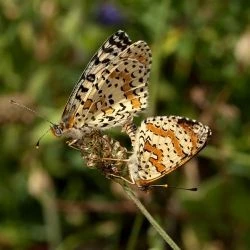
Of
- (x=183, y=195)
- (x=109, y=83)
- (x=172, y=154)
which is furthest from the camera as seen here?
(x=183, y=195)

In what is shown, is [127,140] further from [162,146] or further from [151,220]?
[151,220]

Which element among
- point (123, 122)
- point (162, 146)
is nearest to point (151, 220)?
point (162, 146)

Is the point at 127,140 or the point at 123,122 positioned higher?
the point at 123,122

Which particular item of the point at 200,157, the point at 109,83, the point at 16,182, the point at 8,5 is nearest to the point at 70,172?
the point at 16,182

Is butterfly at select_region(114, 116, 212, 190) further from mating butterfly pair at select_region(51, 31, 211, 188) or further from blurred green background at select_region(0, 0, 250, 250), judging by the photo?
blurred green background at select_region(0, 0, 250, 250)

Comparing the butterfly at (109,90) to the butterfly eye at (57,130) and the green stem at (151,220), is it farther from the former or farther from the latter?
the green stem at (151,220)

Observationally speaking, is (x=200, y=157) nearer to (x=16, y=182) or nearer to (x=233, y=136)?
(x=233, y=136)
